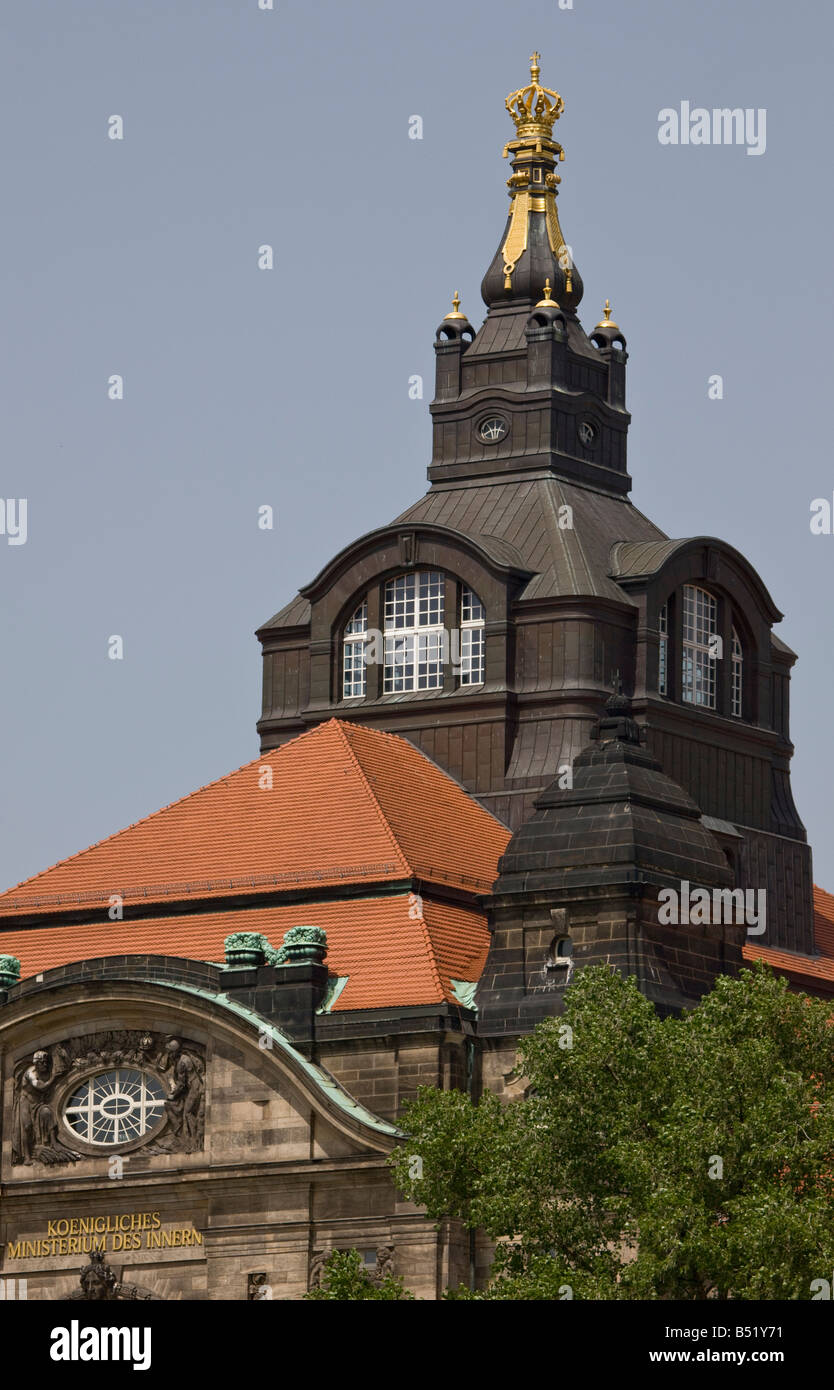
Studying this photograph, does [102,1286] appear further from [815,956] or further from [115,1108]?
[815,956]

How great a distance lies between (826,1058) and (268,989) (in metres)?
12.4

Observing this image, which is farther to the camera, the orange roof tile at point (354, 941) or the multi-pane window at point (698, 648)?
the multi-pane window at point (698, 648)

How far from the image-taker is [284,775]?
68.8 metres

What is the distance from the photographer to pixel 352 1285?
51469 mm

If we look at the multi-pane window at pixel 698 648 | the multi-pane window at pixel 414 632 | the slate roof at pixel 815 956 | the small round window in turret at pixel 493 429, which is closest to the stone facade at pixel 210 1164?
the slate roof at pixel 815 956

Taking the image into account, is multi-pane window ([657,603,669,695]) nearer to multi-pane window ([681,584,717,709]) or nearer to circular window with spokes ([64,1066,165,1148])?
multi-pane window ([681,584,717,709])

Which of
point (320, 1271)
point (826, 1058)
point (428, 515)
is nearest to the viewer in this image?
point (826, 1058)

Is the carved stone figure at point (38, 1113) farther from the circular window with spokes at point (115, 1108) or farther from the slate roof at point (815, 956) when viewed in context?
the slate roof at point (815, 956)

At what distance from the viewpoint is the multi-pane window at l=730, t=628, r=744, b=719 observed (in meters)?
74.6

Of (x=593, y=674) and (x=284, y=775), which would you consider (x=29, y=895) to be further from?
(x=593, y=674)

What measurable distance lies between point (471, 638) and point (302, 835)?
819 centimetres

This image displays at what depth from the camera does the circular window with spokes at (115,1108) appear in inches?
2400

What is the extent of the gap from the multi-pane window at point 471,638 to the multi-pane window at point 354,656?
270 cm
